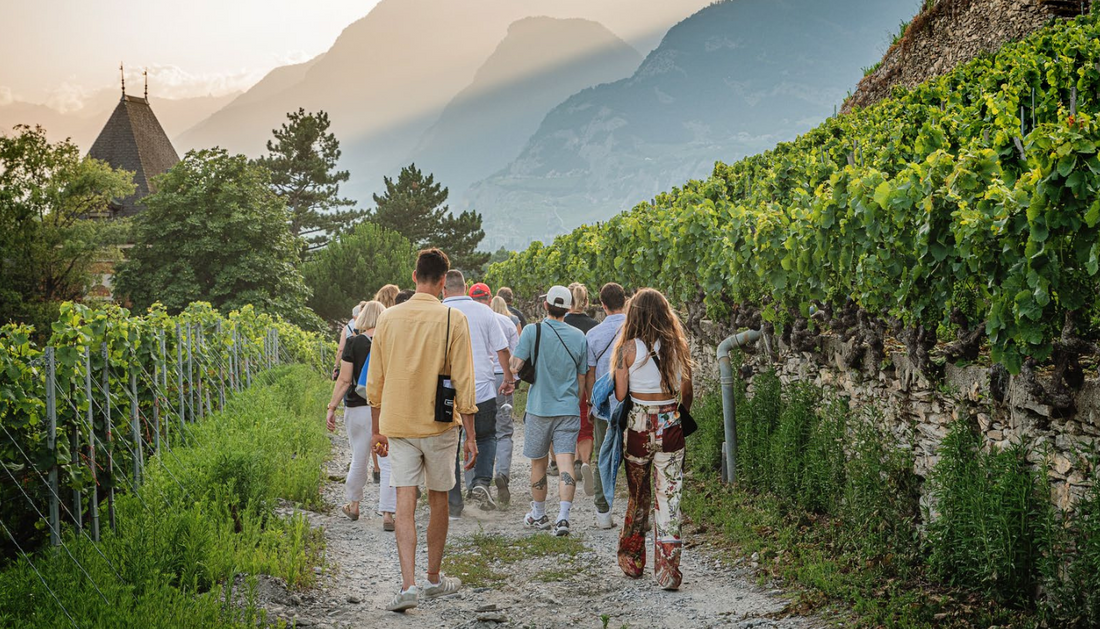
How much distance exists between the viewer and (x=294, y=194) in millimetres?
57469

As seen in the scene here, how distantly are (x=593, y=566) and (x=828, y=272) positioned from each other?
285cm

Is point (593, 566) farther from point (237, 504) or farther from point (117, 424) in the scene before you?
point (117, 424)

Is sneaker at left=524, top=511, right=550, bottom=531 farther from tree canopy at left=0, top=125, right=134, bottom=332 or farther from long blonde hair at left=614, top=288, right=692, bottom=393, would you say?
tree canopy at left=0, top=125, right=134, bottom=332

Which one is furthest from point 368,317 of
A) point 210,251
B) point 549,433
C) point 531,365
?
point 210,251

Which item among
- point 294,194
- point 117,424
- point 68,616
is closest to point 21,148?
point 294,194

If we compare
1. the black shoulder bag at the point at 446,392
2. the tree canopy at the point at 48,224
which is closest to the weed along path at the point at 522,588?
the black shoulder bag at the point at 446,392

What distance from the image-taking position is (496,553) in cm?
667

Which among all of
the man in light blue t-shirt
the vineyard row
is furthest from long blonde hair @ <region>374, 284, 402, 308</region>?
the vineyard row

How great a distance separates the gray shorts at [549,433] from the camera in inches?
289

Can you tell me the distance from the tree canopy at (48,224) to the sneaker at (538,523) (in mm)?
38277

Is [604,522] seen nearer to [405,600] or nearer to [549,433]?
[549,433]

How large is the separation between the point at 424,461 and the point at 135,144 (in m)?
64.6

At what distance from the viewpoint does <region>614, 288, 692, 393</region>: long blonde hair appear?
18.7 feet

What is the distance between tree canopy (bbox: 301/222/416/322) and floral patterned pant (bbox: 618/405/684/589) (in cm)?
3795
